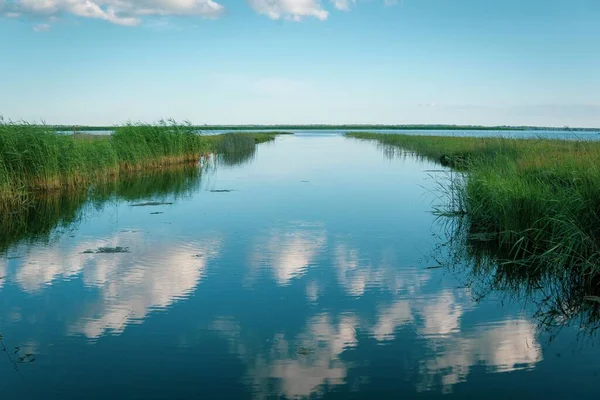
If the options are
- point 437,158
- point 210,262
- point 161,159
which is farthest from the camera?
point 437,158

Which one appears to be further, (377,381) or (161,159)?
(161,159)

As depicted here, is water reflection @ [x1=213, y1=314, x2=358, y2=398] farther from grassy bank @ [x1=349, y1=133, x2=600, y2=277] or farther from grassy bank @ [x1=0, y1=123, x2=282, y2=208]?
grassy bank @ [x1=0, y1=123, x2=282, y2=208]

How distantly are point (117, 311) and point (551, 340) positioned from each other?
17.1ft

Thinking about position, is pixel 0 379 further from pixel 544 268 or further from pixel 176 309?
pixel 544 268

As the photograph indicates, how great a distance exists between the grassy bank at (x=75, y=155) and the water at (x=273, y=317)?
10.4 feet

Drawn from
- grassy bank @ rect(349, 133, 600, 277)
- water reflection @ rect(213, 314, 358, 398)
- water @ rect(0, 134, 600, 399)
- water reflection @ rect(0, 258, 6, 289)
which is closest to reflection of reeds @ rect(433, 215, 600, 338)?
water @ rect(0, 134, 600, 399)

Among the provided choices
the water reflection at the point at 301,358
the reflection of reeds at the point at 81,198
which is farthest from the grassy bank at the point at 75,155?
the water reflection at the point at 301,358

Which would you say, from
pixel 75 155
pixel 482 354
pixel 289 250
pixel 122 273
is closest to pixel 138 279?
pixel 122 273

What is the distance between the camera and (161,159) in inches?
987

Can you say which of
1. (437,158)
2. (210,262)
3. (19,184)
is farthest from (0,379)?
(437,158)

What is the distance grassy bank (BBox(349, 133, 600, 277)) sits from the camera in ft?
24.3

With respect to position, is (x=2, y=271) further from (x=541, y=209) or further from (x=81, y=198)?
(x=541, y=209)

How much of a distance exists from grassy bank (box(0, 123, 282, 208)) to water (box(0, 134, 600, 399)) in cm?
317

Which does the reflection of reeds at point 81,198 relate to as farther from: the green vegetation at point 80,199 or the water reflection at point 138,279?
the water reflection at point 138,279
